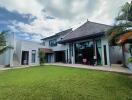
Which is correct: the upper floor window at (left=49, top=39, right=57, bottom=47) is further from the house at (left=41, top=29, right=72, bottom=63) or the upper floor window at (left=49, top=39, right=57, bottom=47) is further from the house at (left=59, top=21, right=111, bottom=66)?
the house at (left=59, top=21, right=111, bottom=66)

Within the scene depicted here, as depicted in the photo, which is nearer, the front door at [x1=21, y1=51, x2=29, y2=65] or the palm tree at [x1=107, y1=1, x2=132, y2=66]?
the palm tree at [x1=107, y1=1, x2=132, y2=66]

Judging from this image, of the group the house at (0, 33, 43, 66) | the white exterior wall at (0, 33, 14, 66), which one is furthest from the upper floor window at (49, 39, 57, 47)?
the white exterior wall at (0, 33, 14, 66)

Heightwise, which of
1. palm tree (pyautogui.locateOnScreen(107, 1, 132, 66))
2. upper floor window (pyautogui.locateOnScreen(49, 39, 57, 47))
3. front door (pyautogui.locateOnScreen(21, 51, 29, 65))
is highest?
upper floor window (pyautogui.locateOnScreen(49, 39, 57, 47))

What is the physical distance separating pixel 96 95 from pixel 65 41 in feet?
67.9

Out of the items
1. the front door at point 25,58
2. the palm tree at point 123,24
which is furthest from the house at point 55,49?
the palm tree at point 123,24

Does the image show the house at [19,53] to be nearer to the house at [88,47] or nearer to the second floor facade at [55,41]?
the house at [88,47]

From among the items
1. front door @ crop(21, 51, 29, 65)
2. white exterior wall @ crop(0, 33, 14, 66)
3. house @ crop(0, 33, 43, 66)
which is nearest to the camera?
white exterior wall @ crop(0, 33, 14, 66)

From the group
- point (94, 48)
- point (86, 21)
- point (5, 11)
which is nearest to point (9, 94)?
point (5, 11)

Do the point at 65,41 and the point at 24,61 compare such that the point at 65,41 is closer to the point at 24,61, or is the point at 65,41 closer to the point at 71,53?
the point at 71,53

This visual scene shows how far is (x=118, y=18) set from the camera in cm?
1003

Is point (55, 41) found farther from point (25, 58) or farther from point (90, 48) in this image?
point (90, 48)

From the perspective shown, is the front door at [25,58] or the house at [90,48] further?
the front door at [25,58]

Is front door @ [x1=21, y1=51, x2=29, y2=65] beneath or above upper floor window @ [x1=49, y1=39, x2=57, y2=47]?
beneath

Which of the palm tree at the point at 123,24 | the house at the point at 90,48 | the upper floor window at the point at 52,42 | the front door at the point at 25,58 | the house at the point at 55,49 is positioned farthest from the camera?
the upper floor window at the point at 52,42
